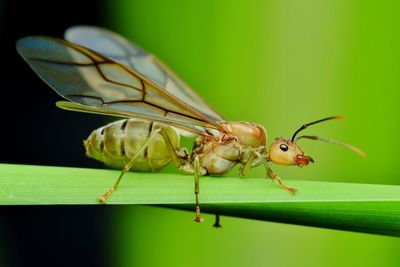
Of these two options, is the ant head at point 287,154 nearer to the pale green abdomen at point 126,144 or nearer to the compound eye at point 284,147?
the compound eye at point 284,147

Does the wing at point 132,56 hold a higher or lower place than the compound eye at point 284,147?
higher

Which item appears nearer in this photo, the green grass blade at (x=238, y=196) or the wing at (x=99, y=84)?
the green grass blade at (x=238, y=196)

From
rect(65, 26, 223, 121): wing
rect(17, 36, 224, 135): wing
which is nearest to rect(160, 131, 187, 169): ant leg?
rect(17, 36, 224, 135): wing

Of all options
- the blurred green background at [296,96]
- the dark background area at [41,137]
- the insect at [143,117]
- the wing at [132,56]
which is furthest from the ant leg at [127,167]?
the dark background area at [41,137]

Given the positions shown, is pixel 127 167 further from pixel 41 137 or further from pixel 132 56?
pixel 41 137

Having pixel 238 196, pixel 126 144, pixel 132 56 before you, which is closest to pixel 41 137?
pixel 132 56

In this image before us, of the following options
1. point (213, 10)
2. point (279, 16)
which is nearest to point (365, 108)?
point (279, 16)
